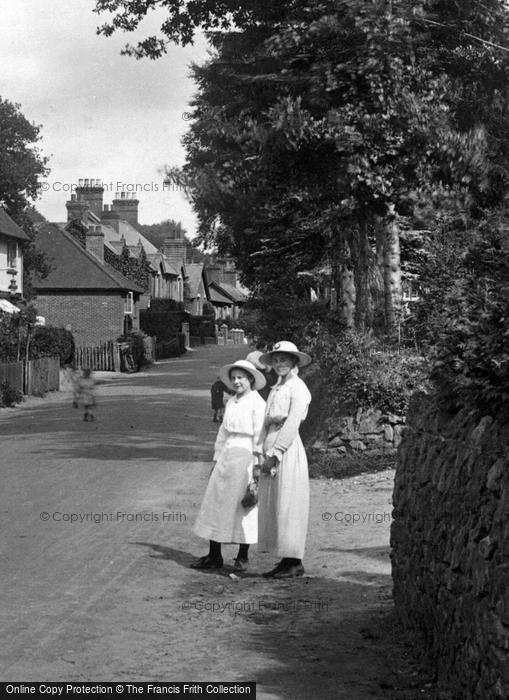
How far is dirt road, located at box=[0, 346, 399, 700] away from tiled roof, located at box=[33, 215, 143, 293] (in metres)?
47.0

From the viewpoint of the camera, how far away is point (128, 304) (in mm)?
66375

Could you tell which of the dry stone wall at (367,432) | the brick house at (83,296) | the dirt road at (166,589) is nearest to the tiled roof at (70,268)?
the brick house at (83,296)

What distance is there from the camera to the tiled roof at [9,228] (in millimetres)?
50125

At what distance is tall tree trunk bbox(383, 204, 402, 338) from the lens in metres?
19.9

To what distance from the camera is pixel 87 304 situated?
64.3 metres

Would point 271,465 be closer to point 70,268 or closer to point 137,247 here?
point 70,268

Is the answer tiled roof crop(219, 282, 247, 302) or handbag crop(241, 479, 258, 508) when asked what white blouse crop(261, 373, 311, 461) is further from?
tiled roof crop(219, 282, 247, 302)

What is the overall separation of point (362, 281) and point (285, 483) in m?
12.8

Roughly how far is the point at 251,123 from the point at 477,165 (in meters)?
3.81

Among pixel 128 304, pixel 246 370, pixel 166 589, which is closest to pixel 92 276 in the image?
pixel 128 304

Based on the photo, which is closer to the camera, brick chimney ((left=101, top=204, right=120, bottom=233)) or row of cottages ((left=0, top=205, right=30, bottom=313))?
row of cottages ((left=0, top=205, right=30, bottom=313))

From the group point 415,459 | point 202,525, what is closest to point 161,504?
point 202,525

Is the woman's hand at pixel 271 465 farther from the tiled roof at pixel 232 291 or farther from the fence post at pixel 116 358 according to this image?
the tiled roof at pixel 232 291

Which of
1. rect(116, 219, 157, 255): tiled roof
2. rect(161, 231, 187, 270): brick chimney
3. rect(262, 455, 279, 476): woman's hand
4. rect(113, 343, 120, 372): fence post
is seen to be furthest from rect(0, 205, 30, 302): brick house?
rect(161, 231, 187, 270): brick chimney
